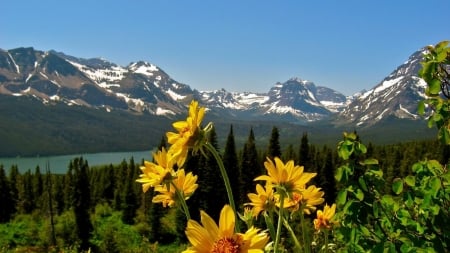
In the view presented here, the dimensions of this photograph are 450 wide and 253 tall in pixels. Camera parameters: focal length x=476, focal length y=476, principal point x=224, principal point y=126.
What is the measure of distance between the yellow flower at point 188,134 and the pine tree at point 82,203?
194 ft

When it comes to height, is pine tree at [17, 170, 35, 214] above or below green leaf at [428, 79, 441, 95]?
below

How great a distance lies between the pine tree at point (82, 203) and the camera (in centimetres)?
5934

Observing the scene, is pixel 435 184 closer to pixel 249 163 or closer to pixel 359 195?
pixel 359 195

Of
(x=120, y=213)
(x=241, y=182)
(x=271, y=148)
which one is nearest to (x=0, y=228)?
(x=120, y=213)

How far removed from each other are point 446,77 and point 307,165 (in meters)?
67.6

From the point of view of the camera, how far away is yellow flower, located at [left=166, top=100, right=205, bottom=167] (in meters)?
2.43

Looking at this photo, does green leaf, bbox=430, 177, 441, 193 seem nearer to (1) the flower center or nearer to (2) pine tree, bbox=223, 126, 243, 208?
(1) the flower center

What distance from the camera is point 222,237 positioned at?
1.88m

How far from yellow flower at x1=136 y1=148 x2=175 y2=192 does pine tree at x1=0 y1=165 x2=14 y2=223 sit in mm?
80669

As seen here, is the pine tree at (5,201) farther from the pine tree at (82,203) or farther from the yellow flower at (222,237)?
the yellow flower at (222,237)

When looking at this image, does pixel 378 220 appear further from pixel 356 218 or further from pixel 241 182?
pixel 241 182

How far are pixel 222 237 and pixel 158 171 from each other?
3.16ft

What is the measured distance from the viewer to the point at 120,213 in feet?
237

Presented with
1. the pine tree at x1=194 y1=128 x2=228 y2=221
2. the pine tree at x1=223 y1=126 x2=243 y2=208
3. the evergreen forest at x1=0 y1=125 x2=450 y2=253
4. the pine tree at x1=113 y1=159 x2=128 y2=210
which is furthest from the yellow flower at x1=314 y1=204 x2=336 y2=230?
the pine tree at x1=113 y1=159 x2=128 y2=210
